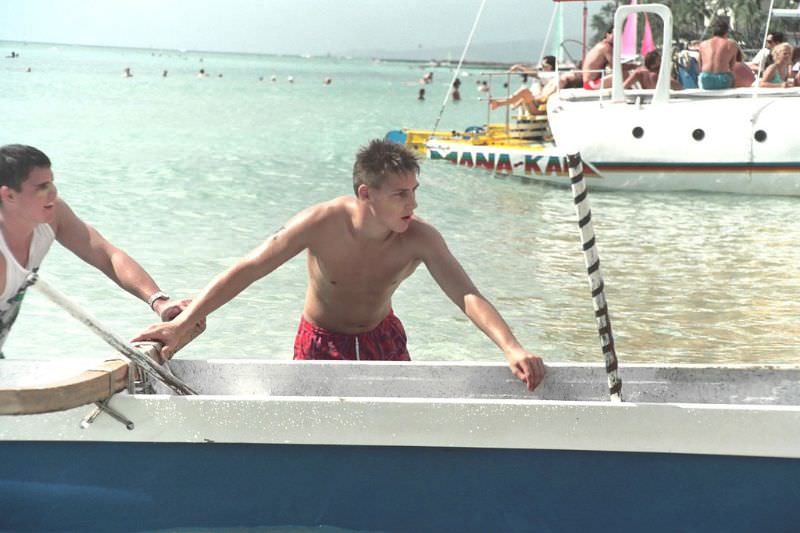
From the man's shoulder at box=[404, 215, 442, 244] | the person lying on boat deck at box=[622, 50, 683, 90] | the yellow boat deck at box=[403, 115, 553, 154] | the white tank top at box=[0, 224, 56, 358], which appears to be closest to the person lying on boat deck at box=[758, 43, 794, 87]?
the person lying on boat deck at box=[622, 50, 683, 90]

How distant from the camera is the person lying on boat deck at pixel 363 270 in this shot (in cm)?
418

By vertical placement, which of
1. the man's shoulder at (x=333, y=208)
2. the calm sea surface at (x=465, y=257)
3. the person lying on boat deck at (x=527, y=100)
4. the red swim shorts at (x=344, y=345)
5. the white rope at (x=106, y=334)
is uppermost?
the man's shoulder at (x=333, y=208)

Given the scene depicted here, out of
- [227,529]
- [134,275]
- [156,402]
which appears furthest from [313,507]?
[134,275]

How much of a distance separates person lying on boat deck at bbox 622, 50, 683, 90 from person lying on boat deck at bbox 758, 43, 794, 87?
1323 mm

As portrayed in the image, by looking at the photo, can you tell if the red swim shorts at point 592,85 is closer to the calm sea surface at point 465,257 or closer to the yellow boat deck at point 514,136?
the yellow boat deck at point 514,136

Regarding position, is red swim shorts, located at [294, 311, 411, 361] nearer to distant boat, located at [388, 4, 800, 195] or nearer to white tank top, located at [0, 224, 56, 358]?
white tank top, located at [0, 224, 56, 358]

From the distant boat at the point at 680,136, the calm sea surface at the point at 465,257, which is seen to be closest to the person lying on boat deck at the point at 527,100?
the calm sea surface at the point at 465,257

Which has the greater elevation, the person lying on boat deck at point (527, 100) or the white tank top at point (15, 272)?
the white tank top at point (15, 272)

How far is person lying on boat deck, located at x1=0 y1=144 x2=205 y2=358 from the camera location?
416cm

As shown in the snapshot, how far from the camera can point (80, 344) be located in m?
7.87

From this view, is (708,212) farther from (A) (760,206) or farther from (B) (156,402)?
(B) (156,402)

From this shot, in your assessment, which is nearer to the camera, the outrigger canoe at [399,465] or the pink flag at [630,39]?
the outrigger canoe at [399,465]

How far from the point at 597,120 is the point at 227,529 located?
41.4ft

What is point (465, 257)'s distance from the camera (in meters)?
11.6
